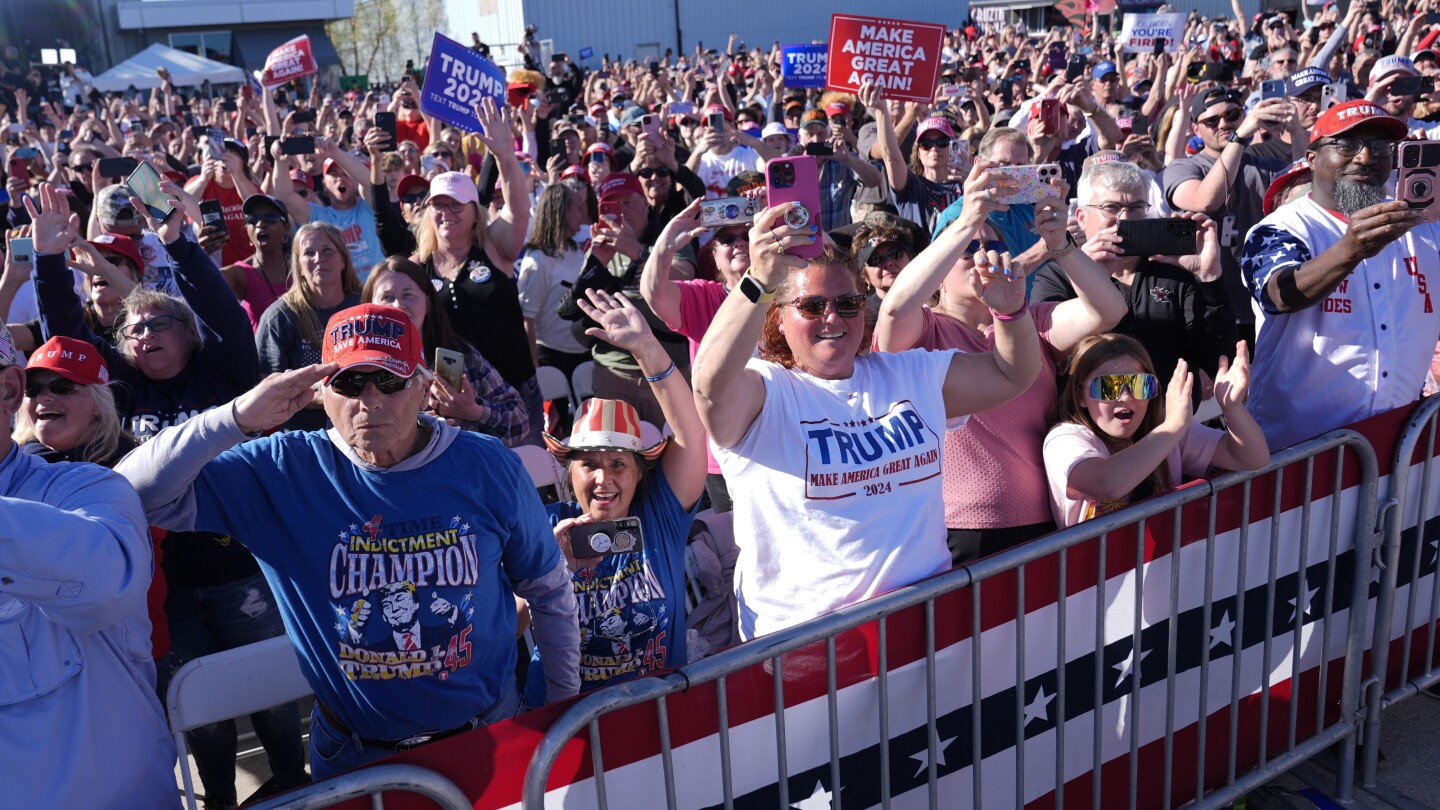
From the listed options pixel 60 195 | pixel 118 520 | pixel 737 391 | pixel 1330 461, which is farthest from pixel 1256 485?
pixel 60 195

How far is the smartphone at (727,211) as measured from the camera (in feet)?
12.2

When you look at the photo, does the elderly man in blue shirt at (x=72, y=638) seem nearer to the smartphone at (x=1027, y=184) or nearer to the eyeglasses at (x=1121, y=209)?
the smartphone at (x=1027, y=184)

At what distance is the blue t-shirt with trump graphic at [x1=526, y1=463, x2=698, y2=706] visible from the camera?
330 cm

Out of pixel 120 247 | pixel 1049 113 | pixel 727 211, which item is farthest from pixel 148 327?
pixel 1049 113

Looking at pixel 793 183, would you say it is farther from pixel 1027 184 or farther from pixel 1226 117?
pixel 1226 117

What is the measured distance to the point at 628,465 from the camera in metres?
3.39

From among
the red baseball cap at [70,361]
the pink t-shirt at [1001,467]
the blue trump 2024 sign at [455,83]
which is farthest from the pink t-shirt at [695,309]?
the blue trump 2024 sign at [455,83]

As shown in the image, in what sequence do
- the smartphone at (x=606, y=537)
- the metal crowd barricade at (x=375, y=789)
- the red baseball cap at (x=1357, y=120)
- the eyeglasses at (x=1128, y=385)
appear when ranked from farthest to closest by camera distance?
the red baseball cap at (x=1357, y=120), the eyeglasses at (x=1128, y=385), the smartphone at (x=606, y=537), the metal crowd barricade at (x=375, y=789)

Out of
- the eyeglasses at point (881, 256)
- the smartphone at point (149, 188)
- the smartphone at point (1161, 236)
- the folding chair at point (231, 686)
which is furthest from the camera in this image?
the smartphone at point (149, 188)

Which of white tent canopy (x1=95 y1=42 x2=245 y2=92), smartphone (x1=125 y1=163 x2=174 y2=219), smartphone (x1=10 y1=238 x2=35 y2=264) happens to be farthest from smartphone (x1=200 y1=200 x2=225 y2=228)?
white tent canopy (x1=95 y1=42 x2=245 y2=92)

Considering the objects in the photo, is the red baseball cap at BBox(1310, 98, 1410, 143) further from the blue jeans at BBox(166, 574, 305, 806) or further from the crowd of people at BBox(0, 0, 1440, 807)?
the blue jeans at BBox(166, 574, 305, 806)

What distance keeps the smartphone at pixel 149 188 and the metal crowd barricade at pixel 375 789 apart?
408 centimetres

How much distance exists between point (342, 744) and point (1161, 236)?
2.94m

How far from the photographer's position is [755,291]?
2723mm
